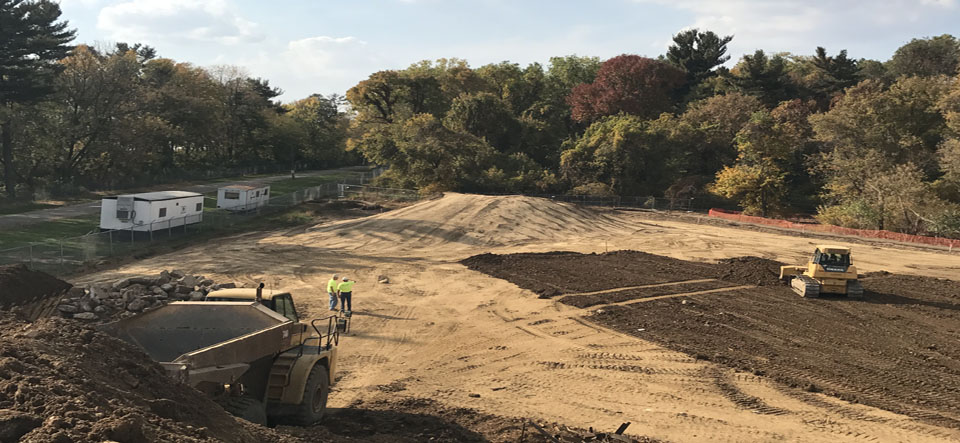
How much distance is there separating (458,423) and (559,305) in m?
11.1

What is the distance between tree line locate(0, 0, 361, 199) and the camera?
136ft

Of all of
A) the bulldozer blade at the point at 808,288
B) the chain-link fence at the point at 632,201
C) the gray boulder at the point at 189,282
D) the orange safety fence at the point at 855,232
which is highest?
the chain-link fence at the point at 632,201

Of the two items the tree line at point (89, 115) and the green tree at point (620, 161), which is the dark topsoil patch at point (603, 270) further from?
the tree line at point (89, 115)

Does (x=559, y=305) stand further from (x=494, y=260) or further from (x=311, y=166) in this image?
(x=311, y=166)

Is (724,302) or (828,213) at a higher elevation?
(828,213)

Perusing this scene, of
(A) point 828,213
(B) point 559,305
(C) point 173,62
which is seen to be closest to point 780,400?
(B) point 559,305

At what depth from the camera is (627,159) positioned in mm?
53906

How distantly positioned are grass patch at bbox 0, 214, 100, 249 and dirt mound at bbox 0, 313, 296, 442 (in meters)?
23.5

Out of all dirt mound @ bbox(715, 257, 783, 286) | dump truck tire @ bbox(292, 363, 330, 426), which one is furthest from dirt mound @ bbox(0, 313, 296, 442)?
dirt mound @ bbox(715, 257, 783, 286)

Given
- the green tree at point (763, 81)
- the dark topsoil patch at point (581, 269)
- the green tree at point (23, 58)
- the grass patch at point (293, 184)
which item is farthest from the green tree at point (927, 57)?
the green tree at point (23, 58)

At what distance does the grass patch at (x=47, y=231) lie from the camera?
28.4 m

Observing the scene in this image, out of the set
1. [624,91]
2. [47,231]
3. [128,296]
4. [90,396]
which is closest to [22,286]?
[128,296]

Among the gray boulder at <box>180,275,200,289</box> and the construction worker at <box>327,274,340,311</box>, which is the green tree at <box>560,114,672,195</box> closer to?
the construction worker at <box>327,274,340,311</box>

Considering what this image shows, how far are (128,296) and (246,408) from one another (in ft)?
32.6
